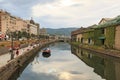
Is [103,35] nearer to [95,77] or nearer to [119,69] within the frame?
[119,69]

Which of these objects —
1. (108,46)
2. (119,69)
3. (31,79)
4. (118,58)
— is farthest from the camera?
(108,46)

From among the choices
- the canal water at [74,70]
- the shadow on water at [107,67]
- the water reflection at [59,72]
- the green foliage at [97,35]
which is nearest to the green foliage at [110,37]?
the green foliage at [97,35]

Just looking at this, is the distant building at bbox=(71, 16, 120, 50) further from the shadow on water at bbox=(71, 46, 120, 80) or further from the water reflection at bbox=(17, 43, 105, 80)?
the water reflection at bbox=(17, 43, 105, 80)

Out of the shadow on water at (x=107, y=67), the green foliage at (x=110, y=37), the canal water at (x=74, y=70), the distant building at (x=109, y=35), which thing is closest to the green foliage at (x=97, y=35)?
the distant building at (x=109, y=35)

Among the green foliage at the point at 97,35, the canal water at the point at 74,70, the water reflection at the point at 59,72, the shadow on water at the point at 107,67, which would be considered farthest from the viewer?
the green foliage at the point at 97,35

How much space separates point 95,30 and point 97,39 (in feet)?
21.8

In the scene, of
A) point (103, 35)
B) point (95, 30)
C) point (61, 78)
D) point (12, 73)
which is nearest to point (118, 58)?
point (61, 78)

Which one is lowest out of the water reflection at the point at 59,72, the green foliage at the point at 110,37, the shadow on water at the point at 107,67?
the water reflection at the point at 59,72

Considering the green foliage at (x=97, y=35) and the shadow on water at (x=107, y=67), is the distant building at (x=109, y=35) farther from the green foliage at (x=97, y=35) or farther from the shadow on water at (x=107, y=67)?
the shadow on water at (x=107, y=67)

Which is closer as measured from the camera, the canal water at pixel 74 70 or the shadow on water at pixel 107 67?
the canal water at pixel 74 70

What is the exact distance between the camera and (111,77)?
41.5 metres

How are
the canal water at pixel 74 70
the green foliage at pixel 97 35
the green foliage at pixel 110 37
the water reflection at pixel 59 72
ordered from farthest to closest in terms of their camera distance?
the green foliage at pixel 97 35, the green foliage at pixel 110 37, the canal water at pixel 74 70, the water reflection at pixel 59 72

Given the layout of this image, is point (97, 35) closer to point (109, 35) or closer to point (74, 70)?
point (109, 35)

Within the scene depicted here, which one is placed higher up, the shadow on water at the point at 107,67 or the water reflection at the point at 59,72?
the shadow on water at the point at 107,67
